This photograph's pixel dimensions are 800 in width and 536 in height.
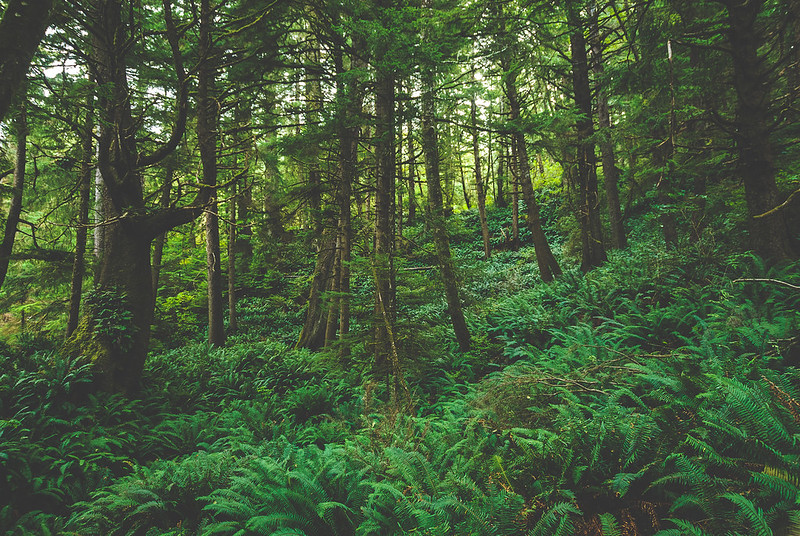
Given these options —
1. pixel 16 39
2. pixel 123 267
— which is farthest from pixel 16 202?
pixel 16 39

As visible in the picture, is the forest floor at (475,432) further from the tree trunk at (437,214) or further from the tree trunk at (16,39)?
the tree trunk at (16,39)

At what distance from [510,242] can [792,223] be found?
15.0m

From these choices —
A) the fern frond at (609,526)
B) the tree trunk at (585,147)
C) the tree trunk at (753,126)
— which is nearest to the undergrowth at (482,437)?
the fern frond at (609,526)

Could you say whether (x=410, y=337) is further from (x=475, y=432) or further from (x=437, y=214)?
(x=437, y=214)

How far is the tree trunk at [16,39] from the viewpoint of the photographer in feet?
7.76

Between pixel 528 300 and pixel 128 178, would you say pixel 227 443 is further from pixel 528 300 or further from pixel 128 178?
pixel 528 300

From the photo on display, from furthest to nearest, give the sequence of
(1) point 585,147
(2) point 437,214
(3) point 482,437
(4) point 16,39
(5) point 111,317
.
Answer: (1) point 585,147, (2) point 437,214, (5) point 111,317, (3) point 482,437, (4) point 16,39

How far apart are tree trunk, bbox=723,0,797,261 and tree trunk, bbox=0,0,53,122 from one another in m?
7.72

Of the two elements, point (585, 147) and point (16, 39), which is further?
point (585, 147)

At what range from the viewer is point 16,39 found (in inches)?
94.7

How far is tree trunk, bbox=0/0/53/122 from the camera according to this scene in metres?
2.37

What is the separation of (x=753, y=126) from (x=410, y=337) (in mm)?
5997

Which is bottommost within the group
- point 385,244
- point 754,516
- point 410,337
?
point 754,516

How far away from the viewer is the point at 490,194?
106ft
